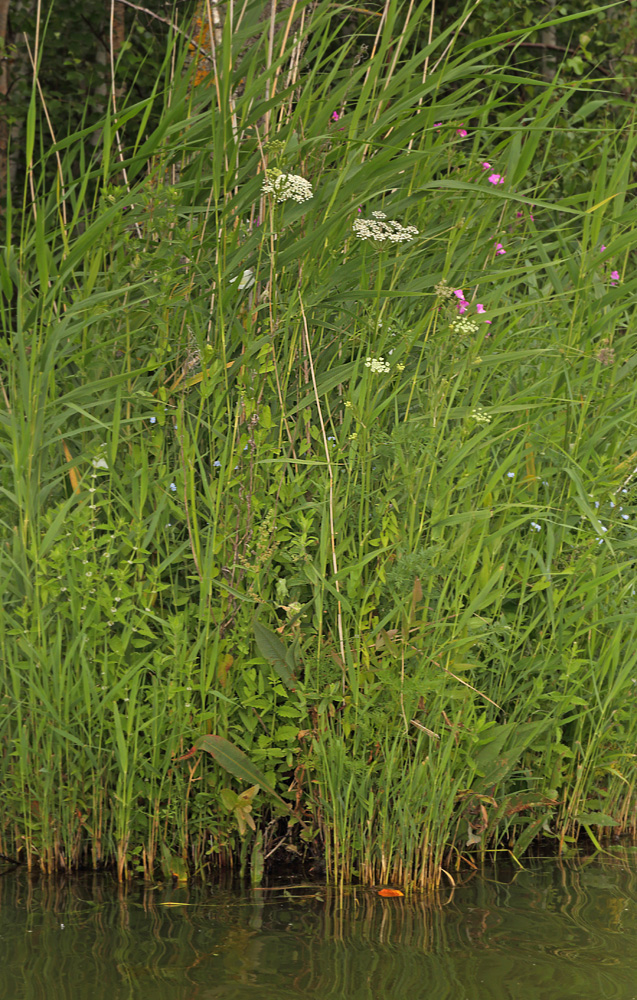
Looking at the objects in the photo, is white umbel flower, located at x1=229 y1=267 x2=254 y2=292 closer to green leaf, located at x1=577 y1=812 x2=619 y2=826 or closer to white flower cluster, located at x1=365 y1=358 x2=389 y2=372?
white flower cluster, located at x1=365 y1=358 x2=389 y2=372

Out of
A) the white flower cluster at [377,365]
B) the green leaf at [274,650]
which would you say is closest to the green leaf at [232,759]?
the green leaf at [274,650]

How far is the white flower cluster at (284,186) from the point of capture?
242 cm

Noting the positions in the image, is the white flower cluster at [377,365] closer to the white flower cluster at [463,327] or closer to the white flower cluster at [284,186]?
the white flower cluster at [463,327]

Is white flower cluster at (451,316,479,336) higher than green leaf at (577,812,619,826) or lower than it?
higher

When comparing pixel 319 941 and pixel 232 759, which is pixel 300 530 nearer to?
pixel 232 759

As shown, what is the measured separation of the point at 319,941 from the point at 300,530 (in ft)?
3.00

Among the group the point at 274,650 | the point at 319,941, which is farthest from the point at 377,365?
the point at 319,941

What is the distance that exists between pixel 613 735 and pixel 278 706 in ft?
2.78

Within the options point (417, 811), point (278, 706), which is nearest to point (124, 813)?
point (278, 706)

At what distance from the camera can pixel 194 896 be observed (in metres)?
2.22

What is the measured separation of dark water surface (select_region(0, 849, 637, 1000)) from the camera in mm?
1865

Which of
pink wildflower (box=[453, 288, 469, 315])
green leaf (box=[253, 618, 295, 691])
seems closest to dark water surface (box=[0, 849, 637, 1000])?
green leaf (box=[253, 618, 295, 691])

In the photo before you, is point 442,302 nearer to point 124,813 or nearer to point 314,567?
point 314,567

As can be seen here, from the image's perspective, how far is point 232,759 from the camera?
7.50ft
